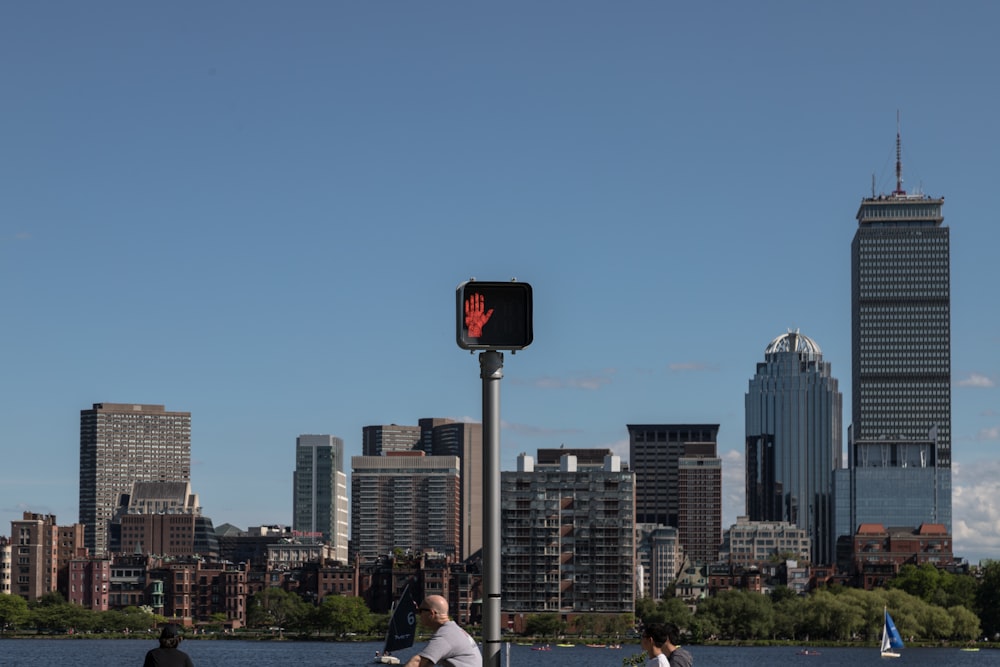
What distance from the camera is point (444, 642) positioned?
49.5 ft

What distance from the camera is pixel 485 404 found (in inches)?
572

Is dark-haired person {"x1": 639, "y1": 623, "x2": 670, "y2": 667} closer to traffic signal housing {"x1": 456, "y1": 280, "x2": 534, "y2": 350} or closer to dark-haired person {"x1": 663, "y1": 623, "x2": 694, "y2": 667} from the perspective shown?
dark-haired person {"x1": 663, "y1": 623, "x2": 694, "y2": 667}

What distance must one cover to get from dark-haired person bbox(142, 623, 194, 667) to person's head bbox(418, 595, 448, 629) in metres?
4.89

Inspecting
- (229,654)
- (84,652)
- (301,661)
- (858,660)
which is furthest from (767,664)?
(84,652)

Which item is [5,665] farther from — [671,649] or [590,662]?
[671,649]

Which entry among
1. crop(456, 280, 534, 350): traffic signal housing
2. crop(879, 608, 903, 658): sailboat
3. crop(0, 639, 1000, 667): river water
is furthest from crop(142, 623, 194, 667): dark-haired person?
crop(879, 608, 903, 658): sailboat

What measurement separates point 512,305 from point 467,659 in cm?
315

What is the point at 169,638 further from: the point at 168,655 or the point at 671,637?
the point at 671,637

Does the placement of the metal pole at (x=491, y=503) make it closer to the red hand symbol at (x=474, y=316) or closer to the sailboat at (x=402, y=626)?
the red hand symbol at (x=474, y=316)

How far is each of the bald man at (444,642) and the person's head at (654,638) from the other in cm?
335

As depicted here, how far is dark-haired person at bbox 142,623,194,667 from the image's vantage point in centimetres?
1970

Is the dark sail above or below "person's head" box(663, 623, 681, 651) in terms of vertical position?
below

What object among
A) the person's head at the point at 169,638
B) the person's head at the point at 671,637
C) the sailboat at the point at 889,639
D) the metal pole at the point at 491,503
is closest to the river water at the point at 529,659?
the sailboat at the point at 889,639

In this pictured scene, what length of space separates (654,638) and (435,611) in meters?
3.76
